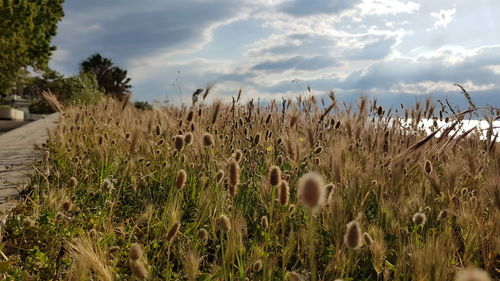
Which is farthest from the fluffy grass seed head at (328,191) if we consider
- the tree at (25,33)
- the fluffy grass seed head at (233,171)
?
the tree at (25,33)

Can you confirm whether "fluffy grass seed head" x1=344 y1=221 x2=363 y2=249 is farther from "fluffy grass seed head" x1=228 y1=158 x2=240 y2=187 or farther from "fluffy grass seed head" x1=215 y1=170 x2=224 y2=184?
"fluffy grass seed head" x1=215 y1=170 x2=224 y2=184

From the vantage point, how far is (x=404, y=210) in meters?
2.42

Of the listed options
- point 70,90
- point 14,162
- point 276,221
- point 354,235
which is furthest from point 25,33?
point 354,235

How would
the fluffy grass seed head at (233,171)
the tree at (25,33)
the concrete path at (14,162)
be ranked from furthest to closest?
the tree at (25,33), the concrete path at (14,162), the fluffy grass seed head at (233,171)

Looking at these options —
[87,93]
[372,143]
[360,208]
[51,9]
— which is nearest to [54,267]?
[360,208]

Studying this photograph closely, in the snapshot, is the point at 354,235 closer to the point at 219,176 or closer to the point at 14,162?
the point at 219,176

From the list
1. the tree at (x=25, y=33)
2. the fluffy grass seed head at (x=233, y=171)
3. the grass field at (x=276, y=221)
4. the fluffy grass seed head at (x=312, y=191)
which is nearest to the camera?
the fluffy grass seed head at (x=312, y=191)

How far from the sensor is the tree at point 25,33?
22094mm

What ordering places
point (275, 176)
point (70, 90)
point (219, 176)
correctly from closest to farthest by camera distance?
point (275, 176) → point (219, 176) → point (70, 90)

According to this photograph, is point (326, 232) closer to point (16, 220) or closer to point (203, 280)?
point (203, 280)

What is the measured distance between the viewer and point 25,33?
83.4ft

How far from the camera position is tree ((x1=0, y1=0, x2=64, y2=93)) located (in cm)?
2209

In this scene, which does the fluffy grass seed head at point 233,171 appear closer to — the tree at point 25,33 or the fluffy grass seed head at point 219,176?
the fluffy grass seed head at point 219,176

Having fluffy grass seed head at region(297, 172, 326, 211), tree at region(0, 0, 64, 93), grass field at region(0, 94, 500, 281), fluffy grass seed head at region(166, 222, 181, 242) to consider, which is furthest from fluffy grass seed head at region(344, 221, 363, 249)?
tree at region(0, 0, 64, 93)
